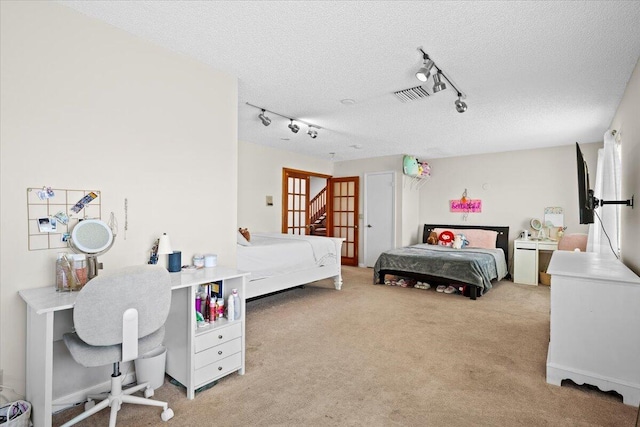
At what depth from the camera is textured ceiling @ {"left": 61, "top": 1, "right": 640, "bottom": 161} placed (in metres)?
1.90

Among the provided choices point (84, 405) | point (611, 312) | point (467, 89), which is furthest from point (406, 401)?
point (467, 89)

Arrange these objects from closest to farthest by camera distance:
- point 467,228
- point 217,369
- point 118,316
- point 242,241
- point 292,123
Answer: point 118,316
point 217,369
point 242,241
point 292,123
point 467,228

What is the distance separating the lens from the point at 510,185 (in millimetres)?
5891

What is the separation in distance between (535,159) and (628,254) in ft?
10.9

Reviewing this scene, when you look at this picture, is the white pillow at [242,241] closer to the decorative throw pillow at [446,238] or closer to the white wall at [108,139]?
the white wall at [108,139]

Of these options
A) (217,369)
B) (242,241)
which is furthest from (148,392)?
(242,241)

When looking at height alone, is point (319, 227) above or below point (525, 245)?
above

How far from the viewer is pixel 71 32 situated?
193 centimetres

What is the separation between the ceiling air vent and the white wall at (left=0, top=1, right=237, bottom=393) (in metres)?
1.57

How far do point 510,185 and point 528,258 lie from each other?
136 centimetres

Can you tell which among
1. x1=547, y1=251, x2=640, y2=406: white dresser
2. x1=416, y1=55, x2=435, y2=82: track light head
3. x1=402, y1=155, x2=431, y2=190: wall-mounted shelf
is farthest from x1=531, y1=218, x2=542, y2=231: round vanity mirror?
x1=416, y1=55, x2=435, y2=82: track light head

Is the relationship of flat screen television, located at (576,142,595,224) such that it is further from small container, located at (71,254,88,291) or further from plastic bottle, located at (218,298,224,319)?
small container, located at (71,254,88,291)

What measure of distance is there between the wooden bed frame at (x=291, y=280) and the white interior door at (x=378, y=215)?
192 centimetres

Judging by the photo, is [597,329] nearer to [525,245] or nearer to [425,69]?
[425,69]
